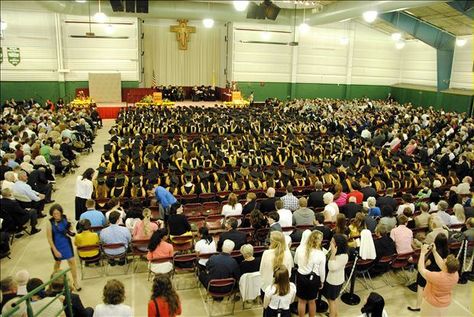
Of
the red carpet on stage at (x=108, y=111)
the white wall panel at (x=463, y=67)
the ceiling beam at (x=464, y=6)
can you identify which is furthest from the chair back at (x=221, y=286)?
the white wall panel at (x=463, y=67)

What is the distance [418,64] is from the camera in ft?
92.1

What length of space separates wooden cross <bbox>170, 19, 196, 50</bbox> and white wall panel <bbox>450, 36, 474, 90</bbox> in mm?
17055

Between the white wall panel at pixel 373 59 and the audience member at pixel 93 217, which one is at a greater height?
the white wall panel at pixel 373 59

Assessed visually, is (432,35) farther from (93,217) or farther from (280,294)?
(280,294)

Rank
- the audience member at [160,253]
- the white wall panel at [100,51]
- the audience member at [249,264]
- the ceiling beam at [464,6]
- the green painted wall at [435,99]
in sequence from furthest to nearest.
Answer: the white wall panel at [100,51] → the green painted wall at [435,99] → the ceiling beam at [464,6] → the audience member at [160,253] → the audience member at [249,264]

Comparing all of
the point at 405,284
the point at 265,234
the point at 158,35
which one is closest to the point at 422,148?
the point at 405,284

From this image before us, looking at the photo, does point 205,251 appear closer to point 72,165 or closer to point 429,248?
point 429,248

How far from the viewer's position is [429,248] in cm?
530

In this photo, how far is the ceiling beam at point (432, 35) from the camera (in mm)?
22266

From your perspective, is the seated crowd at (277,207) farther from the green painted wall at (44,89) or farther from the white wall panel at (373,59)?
the white wall panel at (373,59)

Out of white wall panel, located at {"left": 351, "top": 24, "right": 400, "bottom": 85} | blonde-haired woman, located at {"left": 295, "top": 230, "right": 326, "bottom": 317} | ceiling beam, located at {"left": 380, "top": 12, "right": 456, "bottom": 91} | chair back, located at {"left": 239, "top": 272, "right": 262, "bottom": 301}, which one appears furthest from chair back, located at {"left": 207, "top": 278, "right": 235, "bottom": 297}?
white wall panel, located at {"left": 351, "top": 24, "right": 400, "bottom": 85}

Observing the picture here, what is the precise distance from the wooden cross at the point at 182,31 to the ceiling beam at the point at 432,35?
12632 millimetres

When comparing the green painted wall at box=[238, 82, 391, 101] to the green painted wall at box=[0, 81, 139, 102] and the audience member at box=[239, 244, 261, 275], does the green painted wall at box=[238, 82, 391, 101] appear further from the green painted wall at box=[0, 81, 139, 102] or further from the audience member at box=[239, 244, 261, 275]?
the audience member at box=[239, 244, 261, 275]

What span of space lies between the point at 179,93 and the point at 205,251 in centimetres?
2179
